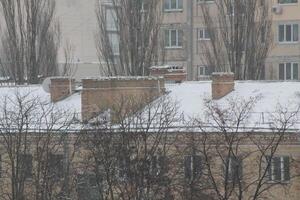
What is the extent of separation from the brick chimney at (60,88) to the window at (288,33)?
21167mm

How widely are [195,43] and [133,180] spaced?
24943 mm

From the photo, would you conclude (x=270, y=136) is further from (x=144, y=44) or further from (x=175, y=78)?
(x=144, y=44)

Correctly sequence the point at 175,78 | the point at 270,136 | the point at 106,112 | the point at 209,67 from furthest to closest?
the point at 209,67 < the point at 175,78 < the point at 106,112 < the point at 270,136

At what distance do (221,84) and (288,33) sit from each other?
21.4 m

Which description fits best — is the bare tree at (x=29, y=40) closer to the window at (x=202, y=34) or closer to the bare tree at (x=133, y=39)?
the bare tree at (x=133, y=39)

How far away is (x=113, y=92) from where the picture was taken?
103 ft

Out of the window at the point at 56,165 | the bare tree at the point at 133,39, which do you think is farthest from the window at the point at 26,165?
the bare tree at the point at 133,39

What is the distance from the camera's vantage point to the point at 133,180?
29516mm

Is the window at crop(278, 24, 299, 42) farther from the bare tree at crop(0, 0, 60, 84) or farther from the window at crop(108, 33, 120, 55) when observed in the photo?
the bare tree at crop(0, 0, 60, 84)

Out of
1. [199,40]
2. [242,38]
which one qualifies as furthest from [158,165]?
[199,40]

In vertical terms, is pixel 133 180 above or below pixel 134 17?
below

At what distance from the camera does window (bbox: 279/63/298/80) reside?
5153 centimetres

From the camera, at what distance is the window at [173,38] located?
53.4m

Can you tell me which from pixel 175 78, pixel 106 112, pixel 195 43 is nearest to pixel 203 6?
pixel 195 43
